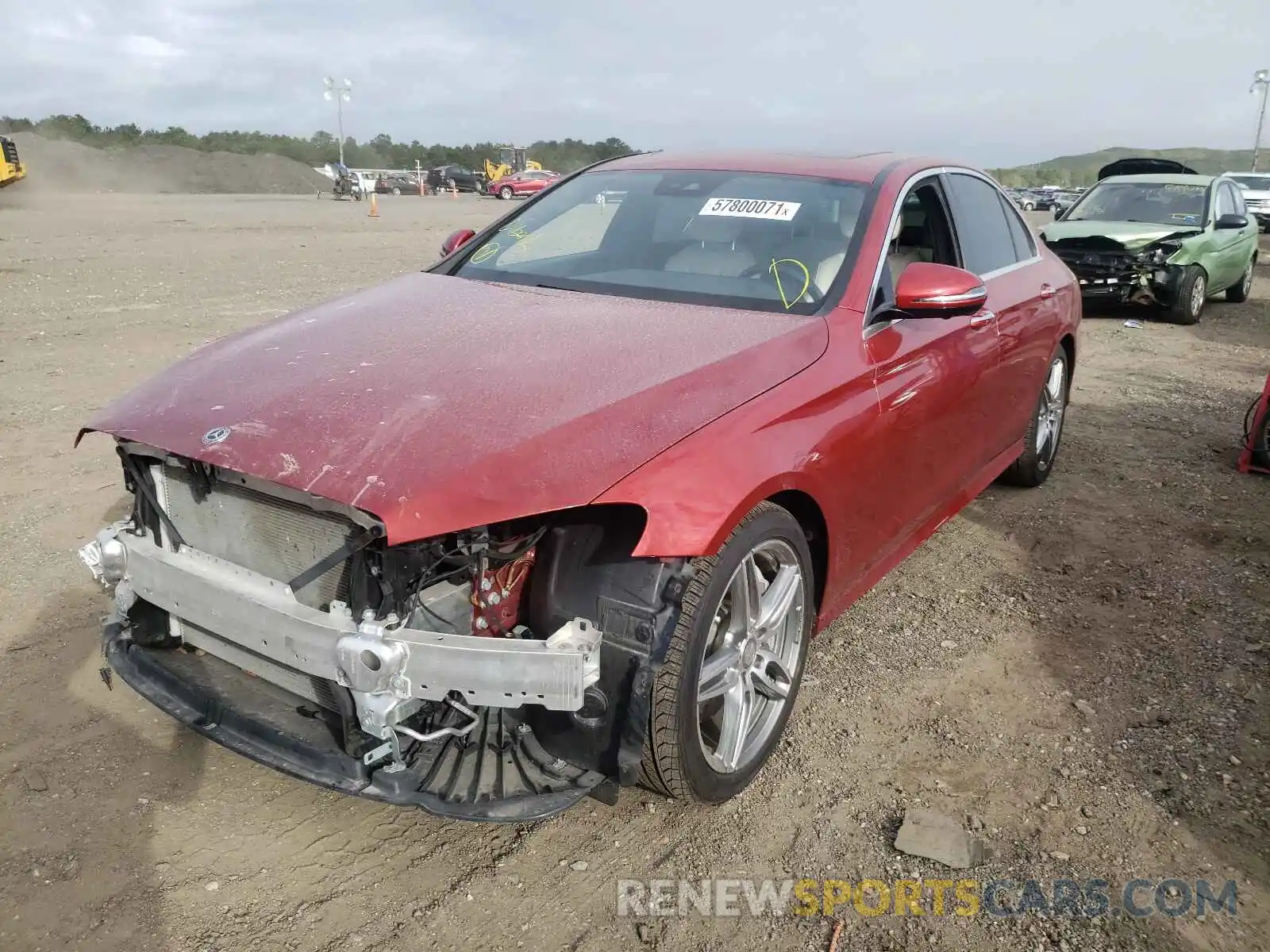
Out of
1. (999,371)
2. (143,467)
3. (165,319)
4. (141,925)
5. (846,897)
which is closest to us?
(141,925)

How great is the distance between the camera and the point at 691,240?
11.1 feet

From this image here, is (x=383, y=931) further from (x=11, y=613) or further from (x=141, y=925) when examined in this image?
(x=11, y=613)

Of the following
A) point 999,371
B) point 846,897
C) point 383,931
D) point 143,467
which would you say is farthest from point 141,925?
point 999,371

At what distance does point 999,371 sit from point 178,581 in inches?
126

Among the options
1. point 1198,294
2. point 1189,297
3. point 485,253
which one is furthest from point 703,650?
point 1198,294

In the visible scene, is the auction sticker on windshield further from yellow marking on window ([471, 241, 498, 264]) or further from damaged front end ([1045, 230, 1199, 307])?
damaged front end ([1045, 230, 1199, 307])

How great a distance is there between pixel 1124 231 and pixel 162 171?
54.1 m

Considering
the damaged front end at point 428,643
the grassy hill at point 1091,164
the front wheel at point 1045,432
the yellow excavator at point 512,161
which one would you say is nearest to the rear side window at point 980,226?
the front wheel at point 1045,432

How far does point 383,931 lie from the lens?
2.18 metres

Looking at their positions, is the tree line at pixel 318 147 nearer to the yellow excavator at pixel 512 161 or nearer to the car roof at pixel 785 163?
the yellow excavator at pixel 512 161

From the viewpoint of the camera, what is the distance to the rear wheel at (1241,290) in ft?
41.3

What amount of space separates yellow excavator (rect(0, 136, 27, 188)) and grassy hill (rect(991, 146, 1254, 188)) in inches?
2401

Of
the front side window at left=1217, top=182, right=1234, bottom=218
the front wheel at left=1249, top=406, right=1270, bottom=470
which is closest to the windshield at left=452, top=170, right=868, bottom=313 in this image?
the front wheel at left=1249, top=406, right=1270, bottom=470

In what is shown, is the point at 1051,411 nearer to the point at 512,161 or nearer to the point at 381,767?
the point at 381,767
